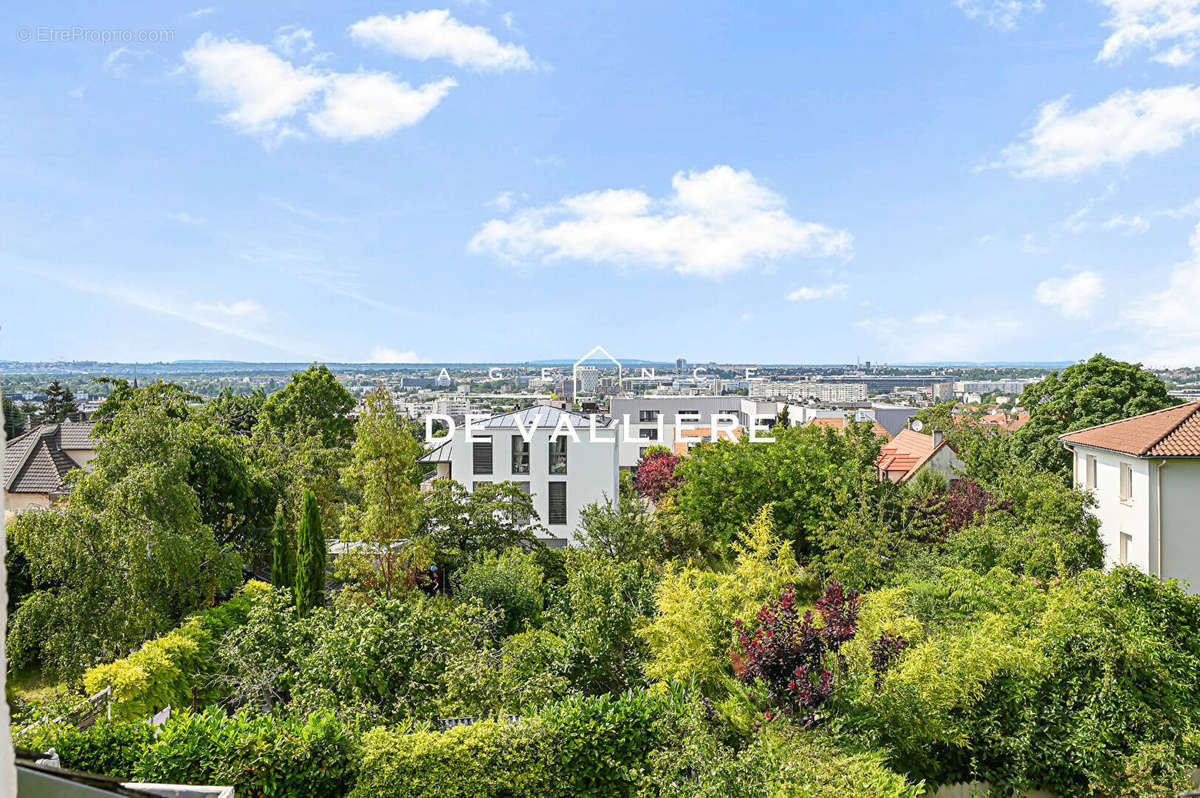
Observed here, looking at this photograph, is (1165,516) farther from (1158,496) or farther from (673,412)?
(673,412)

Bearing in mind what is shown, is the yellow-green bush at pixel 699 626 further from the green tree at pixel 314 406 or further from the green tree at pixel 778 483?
the green tree at pixel 314 406

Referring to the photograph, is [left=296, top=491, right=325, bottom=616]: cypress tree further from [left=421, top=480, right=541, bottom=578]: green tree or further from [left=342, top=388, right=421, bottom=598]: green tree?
[left=421, top=480, right=541, bottom=578]: green tree

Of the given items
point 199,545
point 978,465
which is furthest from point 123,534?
point 978,465

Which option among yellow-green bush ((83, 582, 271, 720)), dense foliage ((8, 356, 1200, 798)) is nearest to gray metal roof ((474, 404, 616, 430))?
dense foliage ((8, 356, 1200, 798))

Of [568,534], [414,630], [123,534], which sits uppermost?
[123,534]

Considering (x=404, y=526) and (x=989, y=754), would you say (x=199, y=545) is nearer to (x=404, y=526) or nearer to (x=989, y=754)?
(x=404, y=526)
